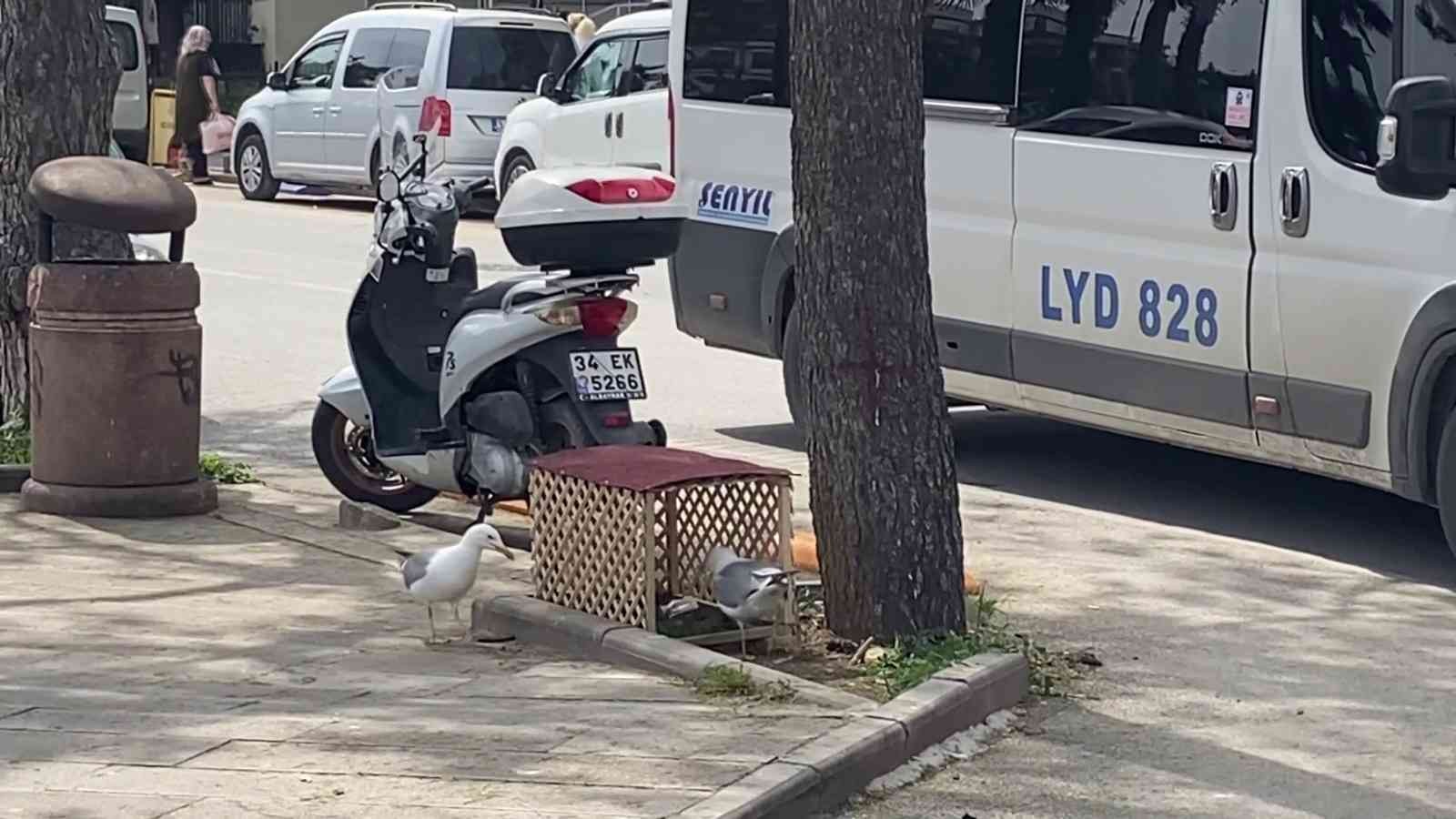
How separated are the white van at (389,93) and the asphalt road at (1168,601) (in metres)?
8.84

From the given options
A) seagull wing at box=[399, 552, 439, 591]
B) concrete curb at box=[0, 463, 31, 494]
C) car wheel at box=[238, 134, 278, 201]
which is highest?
seagull wing at box=[399, 552, 439, 591]

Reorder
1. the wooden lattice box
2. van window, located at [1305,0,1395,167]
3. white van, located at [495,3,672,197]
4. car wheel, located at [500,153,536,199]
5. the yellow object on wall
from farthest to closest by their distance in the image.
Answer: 1. the yellow object on wall
2. car wheel, located at [500,153,536,199]
3. white van, located at [495,3,672,197]
4. van window, located at [1305,0,1395,167]
5. the wooden lattice box

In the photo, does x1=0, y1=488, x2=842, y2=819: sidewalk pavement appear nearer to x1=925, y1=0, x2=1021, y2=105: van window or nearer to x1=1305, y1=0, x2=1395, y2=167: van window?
x1=925, y1=0, x2=1021, y2=105: van window

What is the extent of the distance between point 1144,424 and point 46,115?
443 centimetres

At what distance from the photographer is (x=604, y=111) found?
20.6m

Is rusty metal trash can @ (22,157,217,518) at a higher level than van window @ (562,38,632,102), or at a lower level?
lower

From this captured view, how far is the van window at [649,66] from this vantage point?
802 inches

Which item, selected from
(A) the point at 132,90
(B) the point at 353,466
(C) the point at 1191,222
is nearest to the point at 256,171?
(A) the point at 132,90

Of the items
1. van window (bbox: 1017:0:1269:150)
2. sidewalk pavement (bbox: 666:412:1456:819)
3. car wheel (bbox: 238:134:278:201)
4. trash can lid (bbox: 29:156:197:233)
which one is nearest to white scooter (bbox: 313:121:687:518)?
trash can lid (bbox: 29:156:197:233)

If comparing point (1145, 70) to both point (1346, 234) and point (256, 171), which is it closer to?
point (1346, 234)

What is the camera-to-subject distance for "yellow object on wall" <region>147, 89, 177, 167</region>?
29188mm

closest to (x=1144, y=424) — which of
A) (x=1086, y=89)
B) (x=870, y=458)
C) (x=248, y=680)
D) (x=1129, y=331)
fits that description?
(x=1129, y=331)

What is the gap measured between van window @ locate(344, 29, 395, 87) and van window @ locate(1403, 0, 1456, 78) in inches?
661

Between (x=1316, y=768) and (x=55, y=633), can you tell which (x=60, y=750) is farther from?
(x=1316, y=768)
